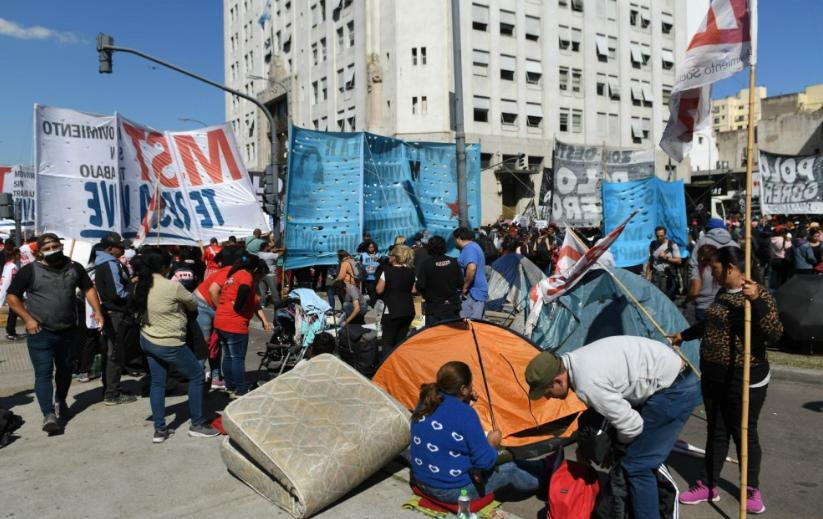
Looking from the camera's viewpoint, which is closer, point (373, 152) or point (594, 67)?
point (373, 152)

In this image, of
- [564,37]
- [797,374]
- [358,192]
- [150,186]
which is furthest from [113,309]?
[564,37]

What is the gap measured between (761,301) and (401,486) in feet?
9.28

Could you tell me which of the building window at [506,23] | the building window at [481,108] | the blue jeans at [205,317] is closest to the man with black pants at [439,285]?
the blue jeans at [205,317]

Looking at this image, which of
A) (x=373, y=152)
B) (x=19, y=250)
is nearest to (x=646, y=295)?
(x=373, y=152)

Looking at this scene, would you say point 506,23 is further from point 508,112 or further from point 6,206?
point 6,206

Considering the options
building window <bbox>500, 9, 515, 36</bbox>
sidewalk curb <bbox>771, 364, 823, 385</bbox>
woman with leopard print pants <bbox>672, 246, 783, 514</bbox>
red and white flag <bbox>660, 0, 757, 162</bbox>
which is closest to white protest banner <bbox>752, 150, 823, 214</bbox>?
sidewalk curb <bbox>771, 364, 823, 385</bbox>

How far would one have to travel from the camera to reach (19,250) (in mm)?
14023

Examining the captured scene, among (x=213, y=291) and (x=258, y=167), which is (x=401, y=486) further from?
(x=258, y=167)

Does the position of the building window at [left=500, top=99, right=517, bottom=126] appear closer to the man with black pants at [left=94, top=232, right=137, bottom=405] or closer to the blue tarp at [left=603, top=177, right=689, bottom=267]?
the blue tarp at [left=603, top=177, right=689, bottom=267]

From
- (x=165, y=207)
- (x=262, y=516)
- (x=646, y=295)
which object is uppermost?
(x=165, y=207)

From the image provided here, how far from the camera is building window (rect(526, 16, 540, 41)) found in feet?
148

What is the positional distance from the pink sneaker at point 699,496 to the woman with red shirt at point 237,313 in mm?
4305

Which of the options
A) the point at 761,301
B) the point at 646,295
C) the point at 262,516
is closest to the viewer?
the point at 761,301

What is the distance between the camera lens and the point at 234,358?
6992 mm
